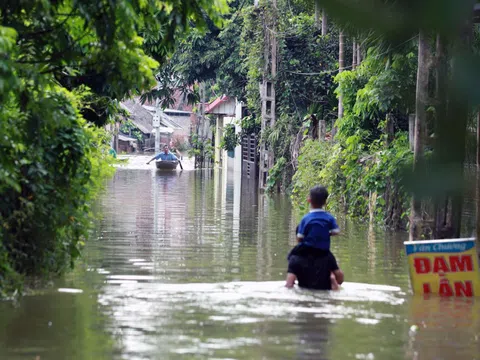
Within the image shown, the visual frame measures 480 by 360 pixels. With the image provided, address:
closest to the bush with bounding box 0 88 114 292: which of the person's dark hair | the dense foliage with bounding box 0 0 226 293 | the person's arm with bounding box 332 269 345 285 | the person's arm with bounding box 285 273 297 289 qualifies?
the dense foliage with bounding box 0 0 226 293

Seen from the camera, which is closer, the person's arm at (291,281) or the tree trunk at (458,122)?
the tree trunk at (458,122)

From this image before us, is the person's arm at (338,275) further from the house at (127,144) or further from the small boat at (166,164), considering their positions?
the house at (127,144)

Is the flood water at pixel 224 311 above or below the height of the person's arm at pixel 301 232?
below

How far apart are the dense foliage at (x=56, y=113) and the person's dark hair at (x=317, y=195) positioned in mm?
2189

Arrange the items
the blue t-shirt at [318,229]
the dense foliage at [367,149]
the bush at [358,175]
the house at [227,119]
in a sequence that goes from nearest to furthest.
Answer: the blue t-shirt at [318,229]
the dense foliage at [367,149]
the bush at [358,175]
the house at [227,119]

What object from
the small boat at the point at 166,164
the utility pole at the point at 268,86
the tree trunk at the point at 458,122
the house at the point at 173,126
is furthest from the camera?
the house at the point at 173,126

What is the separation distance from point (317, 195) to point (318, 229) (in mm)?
367

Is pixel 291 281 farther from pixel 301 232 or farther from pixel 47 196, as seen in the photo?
→ pixel 47 196

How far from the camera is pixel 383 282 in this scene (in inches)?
468

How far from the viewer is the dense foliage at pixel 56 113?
934 cm

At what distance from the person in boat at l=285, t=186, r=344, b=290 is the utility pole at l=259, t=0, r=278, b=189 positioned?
22.4m

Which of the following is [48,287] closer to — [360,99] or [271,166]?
[360,99]

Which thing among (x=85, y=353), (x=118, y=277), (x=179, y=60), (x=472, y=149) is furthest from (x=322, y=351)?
(x=179, y=60)

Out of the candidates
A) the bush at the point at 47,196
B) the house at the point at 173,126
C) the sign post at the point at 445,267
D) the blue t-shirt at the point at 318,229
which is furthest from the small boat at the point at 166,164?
the sign post at the point at 445,267
